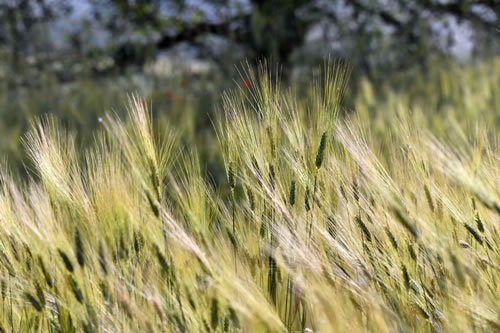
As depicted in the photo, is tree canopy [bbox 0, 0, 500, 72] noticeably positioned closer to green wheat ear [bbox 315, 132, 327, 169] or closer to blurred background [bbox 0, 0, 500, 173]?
blurred background [bbox 0, 0, 500, 173]

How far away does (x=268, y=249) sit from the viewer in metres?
1.00

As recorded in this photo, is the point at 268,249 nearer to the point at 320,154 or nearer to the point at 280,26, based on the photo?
the point at 320,154

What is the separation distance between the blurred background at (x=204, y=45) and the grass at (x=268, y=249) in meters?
3.39

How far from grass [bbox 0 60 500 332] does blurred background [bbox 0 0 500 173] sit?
11.1 feet

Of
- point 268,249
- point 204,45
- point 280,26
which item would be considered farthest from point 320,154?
point 204,45

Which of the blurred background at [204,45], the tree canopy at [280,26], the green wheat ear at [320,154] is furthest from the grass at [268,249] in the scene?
the tree canopy at [280,26]

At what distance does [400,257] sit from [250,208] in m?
0.32

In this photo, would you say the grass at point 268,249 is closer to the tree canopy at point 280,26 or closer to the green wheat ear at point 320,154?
the green wheat ear at point 320,154

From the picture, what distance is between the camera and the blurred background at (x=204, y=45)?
17.0 feet

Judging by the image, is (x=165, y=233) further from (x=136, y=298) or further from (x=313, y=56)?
(x=313, y=56)

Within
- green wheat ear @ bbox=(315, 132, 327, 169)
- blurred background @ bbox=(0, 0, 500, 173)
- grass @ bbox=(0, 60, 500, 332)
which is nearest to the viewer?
grass @ bbox=(0, 60, 500, 332)

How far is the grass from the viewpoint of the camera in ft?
3.10

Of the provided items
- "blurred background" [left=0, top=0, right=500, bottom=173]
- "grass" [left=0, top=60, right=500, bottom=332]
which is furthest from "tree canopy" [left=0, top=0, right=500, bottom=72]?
"grass" [left=0, top=60, right=500, bottom=332]

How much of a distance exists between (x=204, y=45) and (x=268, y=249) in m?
6.03
